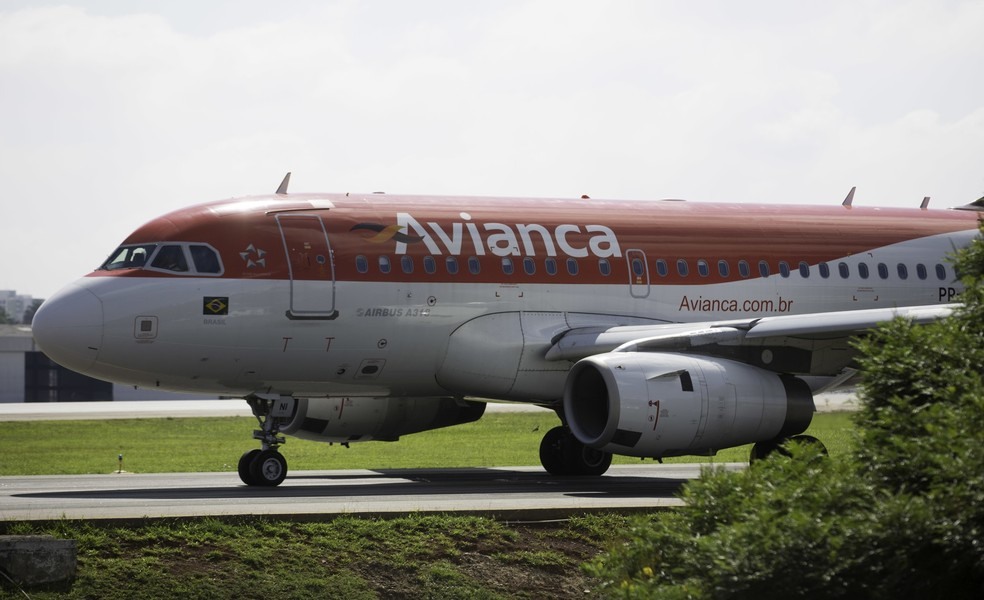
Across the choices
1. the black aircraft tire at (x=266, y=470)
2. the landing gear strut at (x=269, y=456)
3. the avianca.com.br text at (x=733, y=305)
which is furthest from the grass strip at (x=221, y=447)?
the black aircraft tire at (x=266, y=470)

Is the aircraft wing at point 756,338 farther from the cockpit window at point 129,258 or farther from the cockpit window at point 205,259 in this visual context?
the cockpit window at point 129,258

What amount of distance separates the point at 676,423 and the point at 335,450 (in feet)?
61.3

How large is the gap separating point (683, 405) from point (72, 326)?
26.9ft

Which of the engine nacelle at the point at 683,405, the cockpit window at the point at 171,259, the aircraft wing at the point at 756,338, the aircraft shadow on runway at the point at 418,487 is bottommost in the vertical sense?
the aircraft shadow on runway at the point at 418,487

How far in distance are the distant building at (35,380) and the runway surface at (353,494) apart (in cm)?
5324

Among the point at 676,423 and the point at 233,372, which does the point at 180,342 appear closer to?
the point at 233,372

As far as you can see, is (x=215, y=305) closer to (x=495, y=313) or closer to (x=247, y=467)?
(x=247, y=467)

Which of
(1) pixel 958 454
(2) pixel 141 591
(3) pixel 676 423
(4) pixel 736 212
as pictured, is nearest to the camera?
(1) pixel 958 454

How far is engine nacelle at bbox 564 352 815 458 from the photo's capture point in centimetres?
1734

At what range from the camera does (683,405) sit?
17.5m

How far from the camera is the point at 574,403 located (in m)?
18.6

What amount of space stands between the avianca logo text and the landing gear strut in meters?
2.83

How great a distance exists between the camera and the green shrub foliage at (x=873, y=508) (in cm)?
768

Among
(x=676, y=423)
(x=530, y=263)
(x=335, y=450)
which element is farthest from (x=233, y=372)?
(x=335, y=450)
